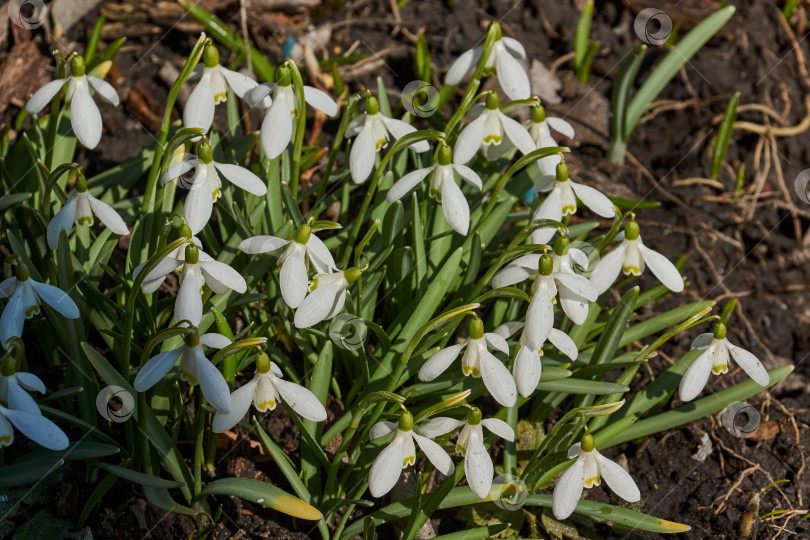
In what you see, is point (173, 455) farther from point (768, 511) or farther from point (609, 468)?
point (768, 511)

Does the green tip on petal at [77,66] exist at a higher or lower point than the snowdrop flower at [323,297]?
higher

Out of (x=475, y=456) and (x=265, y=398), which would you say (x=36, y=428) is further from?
(x=475, y=456)

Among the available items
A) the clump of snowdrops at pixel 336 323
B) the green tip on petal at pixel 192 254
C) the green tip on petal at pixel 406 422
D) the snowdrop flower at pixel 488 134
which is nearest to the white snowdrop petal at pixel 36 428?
the clump of snowdrops at pixel 336 323

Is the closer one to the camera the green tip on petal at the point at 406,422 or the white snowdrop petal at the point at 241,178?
the green tip on petal at the point at 406,422

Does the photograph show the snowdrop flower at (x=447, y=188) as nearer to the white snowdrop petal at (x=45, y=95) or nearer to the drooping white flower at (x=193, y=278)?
the drooping white flower at (x=193, y=278)

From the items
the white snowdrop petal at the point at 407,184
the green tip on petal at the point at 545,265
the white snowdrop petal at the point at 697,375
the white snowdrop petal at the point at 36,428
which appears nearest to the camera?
the white snowdrop petal at the point at 36,428

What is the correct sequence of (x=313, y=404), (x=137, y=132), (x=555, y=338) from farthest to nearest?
(x=137, y=132) → (x=555, y=338) → (x=313, y=404)

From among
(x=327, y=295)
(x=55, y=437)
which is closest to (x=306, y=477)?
(x=327, y=295)

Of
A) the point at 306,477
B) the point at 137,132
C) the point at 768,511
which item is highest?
the point at 137,132
